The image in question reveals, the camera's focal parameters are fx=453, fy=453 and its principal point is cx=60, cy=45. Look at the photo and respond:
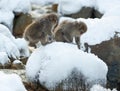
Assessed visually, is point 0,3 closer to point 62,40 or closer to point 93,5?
point 93,5

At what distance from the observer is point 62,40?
27.8 ft

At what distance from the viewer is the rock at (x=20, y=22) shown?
1848 cm

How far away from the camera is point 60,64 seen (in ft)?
25.2

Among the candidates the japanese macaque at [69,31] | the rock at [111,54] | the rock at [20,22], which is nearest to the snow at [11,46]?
the rock at [111,54]

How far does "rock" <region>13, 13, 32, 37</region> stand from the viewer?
728 inches

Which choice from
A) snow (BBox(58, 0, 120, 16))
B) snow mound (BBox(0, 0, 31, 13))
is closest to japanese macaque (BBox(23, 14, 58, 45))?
snow (BBox(58, 0, 120, 16))

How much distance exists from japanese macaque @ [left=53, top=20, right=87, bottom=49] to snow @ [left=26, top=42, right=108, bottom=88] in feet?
1.32

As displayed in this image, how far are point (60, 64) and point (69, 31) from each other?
3.38 ft

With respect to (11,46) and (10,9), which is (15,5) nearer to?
(10,9)

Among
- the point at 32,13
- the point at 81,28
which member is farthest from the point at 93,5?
the point at 81,28

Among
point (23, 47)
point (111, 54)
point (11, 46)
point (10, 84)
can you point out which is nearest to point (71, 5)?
point (23, 47)

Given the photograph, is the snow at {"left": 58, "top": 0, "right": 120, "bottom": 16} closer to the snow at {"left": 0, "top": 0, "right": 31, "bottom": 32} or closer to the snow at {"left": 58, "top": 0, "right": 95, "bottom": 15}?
the snow at {"left": 58, "top": 0, "right": 95, "bottom": 15}

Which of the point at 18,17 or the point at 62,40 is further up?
the point at 62,40

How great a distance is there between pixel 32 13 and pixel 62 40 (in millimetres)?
11996
